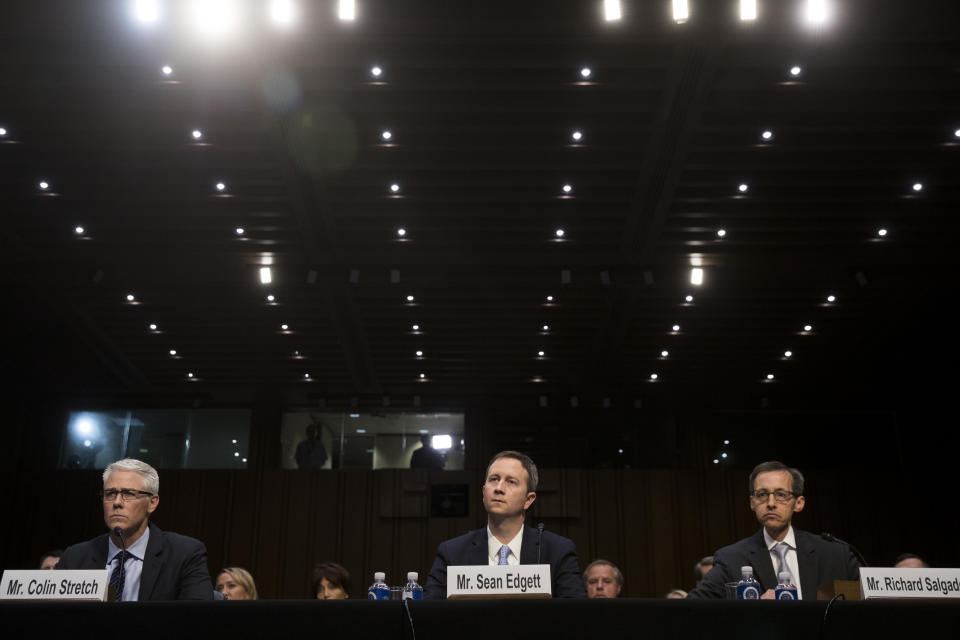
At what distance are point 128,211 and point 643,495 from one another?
9185mm

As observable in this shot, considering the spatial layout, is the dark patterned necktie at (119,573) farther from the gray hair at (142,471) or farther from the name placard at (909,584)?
the name placard at (909,584)

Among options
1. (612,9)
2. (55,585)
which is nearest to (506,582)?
(55,585)

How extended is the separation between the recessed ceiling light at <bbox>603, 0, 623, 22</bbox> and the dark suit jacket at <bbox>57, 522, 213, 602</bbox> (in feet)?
17.3

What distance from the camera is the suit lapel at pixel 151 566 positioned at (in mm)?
3516

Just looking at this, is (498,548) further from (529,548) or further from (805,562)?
(805,562)

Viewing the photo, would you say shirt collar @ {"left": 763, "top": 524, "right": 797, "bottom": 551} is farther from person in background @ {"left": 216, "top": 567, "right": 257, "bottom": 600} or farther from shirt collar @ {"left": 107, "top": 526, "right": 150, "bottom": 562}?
person in background @ {"left": 216, "top": 567, "right": 257, "bottom": 600}

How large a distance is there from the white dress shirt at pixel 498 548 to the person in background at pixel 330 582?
264 centimetres

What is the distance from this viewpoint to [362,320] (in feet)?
40.5

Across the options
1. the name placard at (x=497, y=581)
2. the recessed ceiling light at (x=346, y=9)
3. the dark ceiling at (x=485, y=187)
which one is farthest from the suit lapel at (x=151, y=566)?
the dark ceiling at (x=485, y=187)

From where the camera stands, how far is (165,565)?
3570 millimetres

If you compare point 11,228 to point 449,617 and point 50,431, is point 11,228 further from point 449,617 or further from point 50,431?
point 449,617

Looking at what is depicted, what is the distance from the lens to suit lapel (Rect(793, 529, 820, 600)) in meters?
3.86

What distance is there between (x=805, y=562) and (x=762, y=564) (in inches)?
8.1

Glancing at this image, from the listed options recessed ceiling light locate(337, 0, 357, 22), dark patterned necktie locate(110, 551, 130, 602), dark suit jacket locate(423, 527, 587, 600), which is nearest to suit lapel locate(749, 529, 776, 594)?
dark suit jacket locate(423, 527, 587, 600)
